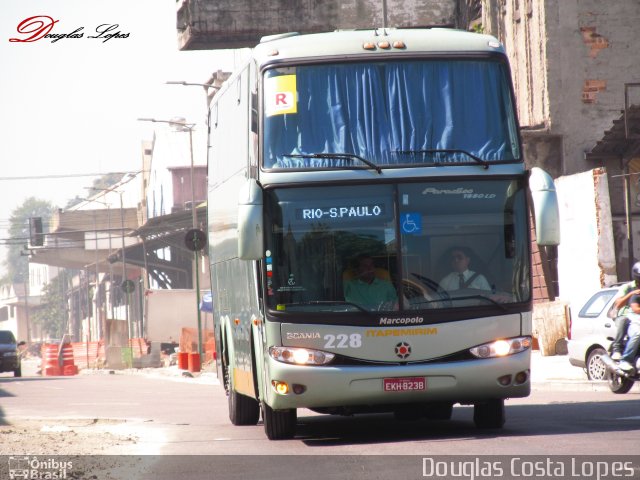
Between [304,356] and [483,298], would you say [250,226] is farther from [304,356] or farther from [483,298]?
[483,298]

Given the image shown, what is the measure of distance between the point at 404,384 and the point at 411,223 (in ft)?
5.04

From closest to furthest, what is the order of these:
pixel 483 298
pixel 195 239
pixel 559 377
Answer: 1. pixel 483 298
2. pixel 559 377
3. pixel 195 239

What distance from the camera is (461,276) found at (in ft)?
43.0

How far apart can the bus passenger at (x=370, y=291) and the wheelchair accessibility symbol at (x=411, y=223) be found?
46 centimetres

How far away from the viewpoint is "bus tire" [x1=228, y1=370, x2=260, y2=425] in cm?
1702

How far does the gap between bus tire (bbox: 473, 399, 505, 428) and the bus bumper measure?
0.89 metres

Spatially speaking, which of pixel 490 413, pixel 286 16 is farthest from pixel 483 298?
pixel 286 16

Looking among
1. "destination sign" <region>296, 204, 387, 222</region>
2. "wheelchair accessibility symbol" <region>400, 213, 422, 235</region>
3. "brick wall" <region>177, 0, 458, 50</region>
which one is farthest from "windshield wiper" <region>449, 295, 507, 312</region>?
"brick wall" <region>177, 0, 458, 50</region>

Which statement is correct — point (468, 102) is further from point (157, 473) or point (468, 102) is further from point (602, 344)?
point (602, 344)

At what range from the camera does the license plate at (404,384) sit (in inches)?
508

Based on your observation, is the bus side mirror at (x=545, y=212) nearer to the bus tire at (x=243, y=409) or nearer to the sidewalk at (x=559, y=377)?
the bus tire at (x=243, y=409)

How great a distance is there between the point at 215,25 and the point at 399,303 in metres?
36.1

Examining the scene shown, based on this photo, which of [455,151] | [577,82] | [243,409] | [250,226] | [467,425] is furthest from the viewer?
[577,82]

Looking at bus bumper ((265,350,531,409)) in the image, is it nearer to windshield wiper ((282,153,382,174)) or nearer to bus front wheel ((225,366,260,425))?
windshield wiper ((282,153,382,174))
